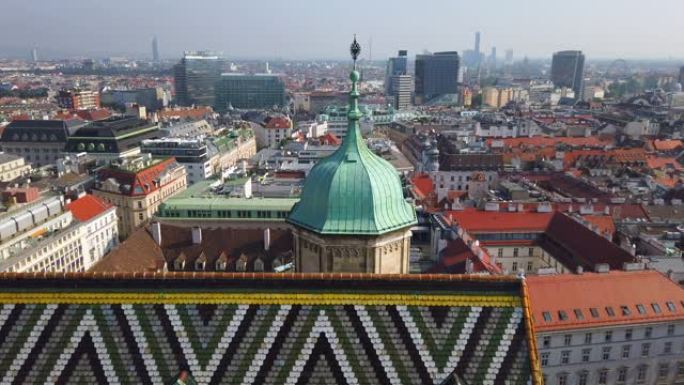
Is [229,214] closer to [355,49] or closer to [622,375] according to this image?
[622,375]

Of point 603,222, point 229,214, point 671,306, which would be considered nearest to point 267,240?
point 229,214

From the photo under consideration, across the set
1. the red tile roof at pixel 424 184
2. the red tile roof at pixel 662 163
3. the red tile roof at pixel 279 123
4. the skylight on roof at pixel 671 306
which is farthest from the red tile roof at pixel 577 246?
the red tile roof at pixel 279 123

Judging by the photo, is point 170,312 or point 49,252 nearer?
point 170,312

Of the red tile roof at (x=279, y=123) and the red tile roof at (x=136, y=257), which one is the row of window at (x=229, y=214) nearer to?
the red tile roof at (x=136, y=257)

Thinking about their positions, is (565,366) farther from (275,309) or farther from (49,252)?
(49,252)

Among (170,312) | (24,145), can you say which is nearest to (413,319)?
(170,312)
